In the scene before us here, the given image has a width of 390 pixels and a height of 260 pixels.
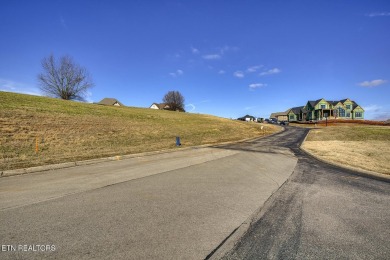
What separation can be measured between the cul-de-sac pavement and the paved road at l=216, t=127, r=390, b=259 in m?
0.02

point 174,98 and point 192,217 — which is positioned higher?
point 174,98

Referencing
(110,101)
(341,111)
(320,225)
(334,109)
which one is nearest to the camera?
(320,225)

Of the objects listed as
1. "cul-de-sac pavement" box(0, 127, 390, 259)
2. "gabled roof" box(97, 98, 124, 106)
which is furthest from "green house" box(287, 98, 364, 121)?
"cul-de-sac pavement" box(0, 127, 390, 259)

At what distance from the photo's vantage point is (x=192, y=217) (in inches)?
184

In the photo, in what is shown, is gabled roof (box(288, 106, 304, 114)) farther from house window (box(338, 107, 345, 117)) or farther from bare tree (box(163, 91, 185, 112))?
bare tree (box(163, 91, 185, 112))

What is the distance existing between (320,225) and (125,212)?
13.0 feet

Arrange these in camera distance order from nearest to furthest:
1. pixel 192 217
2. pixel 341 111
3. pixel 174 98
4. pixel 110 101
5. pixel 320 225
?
pixel 320 225 → pixel 192 217 → pixel 341 111 → pixel 110 101 → pixel 174 98

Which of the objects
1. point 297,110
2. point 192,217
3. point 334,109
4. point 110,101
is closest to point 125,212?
point 192,217

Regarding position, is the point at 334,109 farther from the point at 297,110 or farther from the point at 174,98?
the point at 174,98

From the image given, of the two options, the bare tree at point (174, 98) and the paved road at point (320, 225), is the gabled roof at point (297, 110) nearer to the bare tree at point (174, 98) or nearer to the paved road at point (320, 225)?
the bare tree at point (174, 98)

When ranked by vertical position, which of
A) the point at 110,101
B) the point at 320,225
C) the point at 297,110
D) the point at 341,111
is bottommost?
the point at 320,225

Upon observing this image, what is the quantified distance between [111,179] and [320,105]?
8682 cm

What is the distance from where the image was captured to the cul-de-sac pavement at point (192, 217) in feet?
11.4

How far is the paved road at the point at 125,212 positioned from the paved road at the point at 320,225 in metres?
0.43
